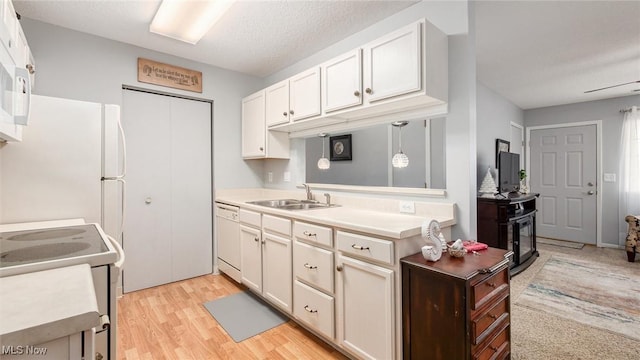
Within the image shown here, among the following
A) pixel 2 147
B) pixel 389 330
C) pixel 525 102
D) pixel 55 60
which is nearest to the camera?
pixel 389 330

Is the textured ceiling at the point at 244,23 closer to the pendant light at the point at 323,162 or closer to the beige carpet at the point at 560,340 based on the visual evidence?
the pendant light at the point at 323,162

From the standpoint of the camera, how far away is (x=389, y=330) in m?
1.52

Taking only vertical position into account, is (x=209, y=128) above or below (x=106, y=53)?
below

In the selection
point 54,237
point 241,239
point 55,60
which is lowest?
point 241,239

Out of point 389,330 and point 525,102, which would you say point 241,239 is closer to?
point 389,330

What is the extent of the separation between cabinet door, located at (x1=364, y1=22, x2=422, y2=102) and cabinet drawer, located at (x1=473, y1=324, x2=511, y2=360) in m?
1.45

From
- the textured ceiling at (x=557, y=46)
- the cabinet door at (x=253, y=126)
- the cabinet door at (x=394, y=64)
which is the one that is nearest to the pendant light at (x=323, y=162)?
the cabinet door at (x=253, y=126)

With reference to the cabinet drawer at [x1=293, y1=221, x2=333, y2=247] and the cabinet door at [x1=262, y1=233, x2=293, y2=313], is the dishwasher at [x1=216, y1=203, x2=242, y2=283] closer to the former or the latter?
the cabinet door at [x1=262, y1=233, x2=293, y2=313]

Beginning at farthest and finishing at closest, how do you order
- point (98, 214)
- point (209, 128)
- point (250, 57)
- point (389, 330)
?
point (209, 128), point (250, 57), point (98, 214), point (389, 330)

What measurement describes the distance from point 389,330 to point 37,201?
225 cm

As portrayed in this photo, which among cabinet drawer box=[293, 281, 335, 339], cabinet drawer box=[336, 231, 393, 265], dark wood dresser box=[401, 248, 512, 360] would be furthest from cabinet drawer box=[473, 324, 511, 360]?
cabinet drawer box=[293, 281, 335, 339]

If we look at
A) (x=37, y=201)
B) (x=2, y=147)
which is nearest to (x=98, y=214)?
(x=37, y=201)

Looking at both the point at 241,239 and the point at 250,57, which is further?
the point at 250,57

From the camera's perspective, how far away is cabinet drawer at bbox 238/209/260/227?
2.51m
